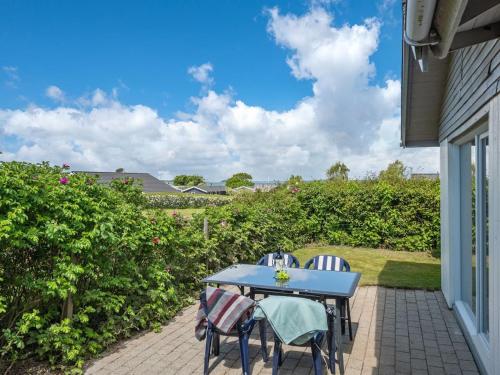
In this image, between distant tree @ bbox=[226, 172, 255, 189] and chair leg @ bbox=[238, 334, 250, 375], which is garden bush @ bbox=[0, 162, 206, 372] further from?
distant tree @ bbox=[226, 172, 255, 189]

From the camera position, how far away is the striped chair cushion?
5181 millimetres

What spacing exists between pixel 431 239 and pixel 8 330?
417 inches

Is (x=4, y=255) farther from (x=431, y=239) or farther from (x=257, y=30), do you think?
(x=257, y=30)

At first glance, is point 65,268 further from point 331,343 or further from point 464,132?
point 464,132

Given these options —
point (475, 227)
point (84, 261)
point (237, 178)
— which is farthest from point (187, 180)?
point (475, 227)

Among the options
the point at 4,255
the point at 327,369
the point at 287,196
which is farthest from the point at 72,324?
the point at 287,196

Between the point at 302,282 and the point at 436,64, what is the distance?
150 inches

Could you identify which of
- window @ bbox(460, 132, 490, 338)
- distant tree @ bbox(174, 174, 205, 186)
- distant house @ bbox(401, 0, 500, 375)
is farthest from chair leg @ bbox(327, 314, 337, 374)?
distant tree @ bbox(174, 174, 205, 186)

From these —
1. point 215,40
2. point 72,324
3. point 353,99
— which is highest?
point 215,40

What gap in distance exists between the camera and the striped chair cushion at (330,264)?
518 cm

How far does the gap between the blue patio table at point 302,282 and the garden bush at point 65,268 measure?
1.16 m

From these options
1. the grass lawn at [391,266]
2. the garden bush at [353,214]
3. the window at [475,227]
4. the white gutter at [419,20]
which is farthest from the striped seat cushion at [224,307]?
the garden bush at [353,214]

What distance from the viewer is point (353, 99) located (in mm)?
12586

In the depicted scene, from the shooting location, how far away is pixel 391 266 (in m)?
8.84
